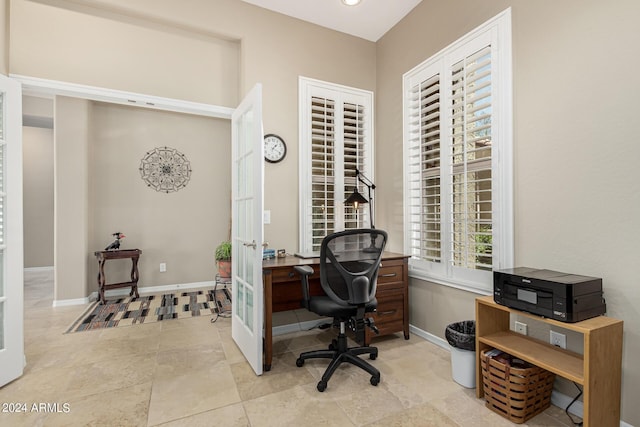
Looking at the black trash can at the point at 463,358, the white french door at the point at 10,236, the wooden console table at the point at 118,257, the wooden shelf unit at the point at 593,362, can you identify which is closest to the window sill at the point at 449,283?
the black trash can at the point at 463,358

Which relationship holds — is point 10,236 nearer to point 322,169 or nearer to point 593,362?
point 322,169

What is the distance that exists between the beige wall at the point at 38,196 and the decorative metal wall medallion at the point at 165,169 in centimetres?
338

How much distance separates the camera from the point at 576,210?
1876mm

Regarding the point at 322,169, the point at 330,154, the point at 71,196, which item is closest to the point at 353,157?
the point at 330,154

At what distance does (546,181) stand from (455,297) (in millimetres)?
1153

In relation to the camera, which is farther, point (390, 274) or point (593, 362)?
point (390, 274)

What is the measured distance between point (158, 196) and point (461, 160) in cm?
435

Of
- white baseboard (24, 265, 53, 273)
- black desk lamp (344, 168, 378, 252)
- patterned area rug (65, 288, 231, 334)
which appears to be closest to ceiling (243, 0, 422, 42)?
black desk lamp (344, 168, 378, 252)

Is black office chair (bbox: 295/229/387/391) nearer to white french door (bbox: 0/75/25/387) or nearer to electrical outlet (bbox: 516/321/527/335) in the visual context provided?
electrical outlet (bbox: 516/321/527/335)

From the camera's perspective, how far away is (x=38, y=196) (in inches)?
253

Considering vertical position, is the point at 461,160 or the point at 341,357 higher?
the point at 461,160

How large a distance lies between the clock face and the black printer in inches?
85.3

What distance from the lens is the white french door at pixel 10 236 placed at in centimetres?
219

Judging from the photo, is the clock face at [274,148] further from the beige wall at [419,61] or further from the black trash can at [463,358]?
the black trash can at [463,358]
